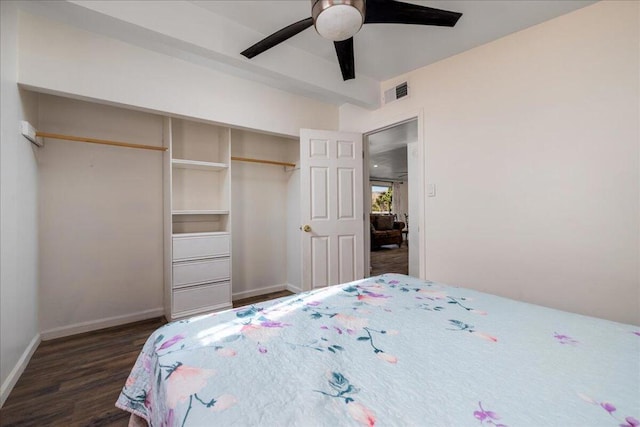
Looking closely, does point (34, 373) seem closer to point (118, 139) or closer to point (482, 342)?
point (118, 139)

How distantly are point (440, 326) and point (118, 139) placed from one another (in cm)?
316

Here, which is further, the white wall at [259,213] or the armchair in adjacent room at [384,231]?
the armchair in adjacent room at [384,231]

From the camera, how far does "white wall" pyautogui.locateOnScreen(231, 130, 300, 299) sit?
3.44 m

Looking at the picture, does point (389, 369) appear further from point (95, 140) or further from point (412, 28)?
point (95, 140)

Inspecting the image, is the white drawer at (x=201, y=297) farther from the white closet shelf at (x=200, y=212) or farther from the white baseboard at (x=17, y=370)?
the white baseboard at (x=17, y=370)

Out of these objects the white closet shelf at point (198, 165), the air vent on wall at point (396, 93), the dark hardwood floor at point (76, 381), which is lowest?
Answer: the dark hardwood floor at point (76, 381)

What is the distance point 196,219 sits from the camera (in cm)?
312

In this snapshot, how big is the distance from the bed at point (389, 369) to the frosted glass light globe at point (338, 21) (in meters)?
1.43

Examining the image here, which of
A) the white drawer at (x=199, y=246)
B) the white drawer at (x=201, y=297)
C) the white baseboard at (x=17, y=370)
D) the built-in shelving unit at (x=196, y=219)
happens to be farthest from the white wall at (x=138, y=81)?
the white baseboard at (x=17, y=370)

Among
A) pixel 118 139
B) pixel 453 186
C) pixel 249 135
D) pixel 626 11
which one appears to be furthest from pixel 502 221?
pixel 118 139

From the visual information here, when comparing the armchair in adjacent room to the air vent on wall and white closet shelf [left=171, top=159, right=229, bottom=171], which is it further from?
white closet shelf [left=171, top=159, right=229, bottom=171]

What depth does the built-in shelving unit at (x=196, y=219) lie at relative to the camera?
267 cm

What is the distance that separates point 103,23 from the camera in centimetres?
174

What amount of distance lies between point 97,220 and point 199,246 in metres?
0.94
